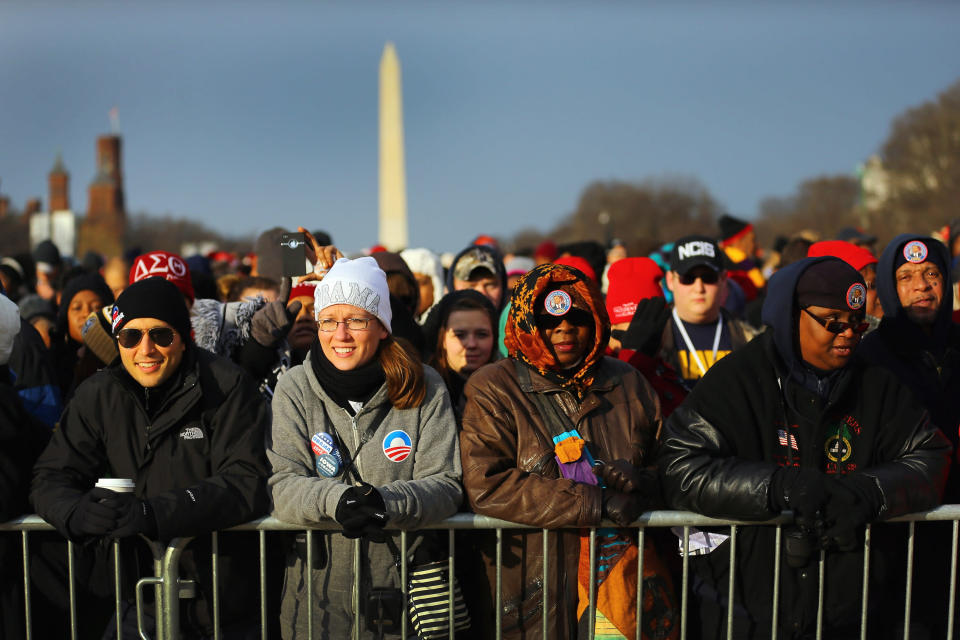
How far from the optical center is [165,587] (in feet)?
11.2

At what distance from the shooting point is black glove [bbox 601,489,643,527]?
3352 mm

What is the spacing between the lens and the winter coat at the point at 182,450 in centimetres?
352

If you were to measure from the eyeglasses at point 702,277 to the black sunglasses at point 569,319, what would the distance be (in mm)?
1474

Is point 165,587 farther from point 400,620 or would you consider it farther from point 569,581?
point 569,581

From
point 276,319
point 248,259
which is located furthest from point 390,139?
point 276,319

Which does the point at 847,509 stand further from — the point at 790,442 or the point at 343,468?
the point at 343,468

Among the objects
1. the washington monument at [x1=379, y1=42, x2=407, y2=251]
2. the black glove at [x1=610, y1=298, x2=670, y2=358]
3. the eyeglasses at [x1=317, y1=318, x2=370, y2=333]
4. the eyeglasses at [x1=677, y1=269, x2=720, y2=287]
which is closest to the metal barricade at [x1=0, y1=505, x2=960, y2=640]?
the eyeglasses at [x1=317, y1=318, x2=370, y2=333]

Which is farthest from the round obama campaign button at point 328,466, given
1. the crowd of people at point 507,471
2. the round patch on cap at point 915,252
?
the round patch on cap at point 915,252

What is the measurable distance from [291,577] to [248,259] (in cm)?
734

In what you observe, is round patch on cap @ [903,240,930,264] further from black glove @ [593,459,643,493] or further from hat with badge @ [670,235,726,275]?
black glove @ [593,459,643,493]

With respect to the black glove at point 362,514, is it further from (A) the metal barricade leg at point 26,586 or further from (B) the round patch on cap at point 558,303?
(A) the metal barricade leg at point 26,586

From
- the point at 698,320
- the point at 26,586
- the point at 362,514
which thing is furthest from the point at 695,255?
the point at 26,586

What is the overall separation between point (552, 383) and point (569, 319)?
25 centimetres

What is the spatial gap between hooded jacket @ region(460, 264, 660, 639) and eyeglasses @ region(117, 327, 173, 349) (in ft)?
3.79
